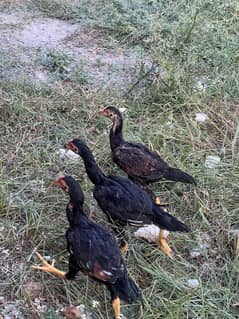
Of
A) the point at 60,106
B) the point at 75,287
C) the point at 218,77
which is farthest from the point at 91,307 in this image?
the point at 218,77

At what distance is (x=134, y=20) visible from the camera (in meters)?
5.40

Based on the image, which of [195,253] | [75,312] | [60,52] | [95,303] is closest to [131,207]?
[195,253]

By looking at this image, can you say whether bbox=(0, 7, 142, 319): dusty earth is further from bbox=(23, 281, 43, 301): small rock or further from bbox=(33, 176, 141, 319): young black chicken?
bbox=(23, 281, 43, 301): small rock

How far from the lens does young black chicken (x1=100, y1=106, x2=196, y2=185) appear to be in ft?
11.5

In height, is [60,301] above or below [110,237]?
below

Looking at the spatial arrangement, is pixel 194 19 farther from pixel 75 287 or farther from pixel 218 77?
pixel 75 287

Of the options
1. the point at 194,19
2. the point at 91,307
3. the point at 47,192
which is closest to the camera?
the point at 91,307

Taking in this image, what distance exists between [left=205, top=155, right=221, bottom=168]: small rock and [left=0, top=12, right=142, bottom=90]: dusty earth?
103 centimetres

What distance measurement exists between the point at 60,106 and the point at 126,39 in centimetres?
131

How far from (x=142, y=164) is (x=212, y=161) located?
555 millimetres

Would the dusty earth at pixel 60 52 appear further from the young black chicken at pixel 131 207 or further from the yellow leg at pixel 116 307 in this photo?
the yellow leg at pixel 116 307

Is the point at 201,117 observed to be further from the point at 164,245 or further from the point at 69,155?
the point at 164,245

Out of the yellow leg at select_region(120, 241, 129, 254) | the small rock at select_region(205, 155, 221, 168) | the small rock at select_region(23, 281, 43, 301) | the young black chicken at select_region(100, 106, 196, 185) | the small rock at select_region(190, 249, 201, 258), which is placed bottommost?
the small rock at select_region(190, 249, 201, 258)

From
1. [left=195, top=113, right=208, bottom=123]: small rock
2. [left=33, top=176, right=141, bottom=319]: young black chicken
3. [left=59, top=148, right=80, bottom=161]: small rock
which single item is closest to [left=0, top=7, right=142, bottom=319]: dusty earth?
[left=195, top=113, right=208, bottom=123]: small rock
